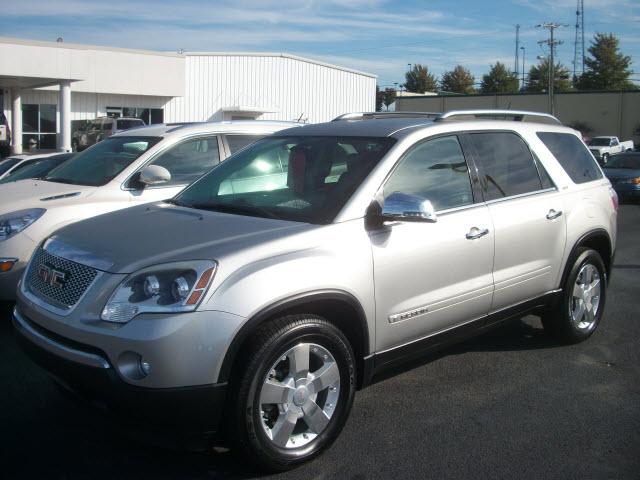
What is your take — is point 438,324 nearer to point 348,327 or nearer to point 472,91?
point 348,327

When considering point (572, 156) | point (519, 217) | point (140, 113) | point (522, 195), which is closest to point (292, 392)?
point (519, 217)

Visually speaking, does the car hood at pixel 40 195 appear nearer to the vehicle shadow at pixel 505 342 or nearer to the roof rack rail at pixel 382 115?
the roof rack rail at pixel 382 115

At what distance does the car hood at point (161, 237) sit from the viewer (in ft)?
11.2

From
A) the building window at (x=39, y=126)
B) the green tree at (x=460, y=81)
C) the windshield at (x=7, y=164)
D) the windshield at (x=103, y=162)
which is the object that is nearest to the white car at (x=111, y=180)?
the windshield at (x=103, y=162)

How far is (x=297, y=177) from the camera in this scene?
4.52 metres

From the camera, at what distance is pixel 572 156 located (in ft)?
19.1

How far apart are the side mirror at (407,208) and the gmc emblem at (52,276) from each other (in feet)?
5.73

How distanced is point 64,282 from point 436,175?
7.68 feet

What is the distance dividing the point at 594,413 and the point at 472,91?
96432mm

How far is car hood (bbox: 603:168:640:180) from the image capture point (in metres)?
19.4

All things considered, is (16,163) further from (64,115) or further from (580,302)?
(64,115)

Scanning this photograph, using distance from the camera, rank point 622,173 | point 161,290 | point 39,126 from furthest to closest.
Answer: point 39,126, point 622,173, point 161,290

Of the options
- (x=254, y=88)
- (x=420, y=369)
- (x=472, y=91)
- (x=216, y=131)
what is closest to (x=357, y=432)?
(x=420, y=369)

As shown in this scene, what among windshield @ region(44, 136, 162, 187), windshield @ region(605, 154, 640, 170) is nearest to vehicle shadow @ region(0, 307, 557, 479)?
windshield @ region(44, 136, 162, 187)
